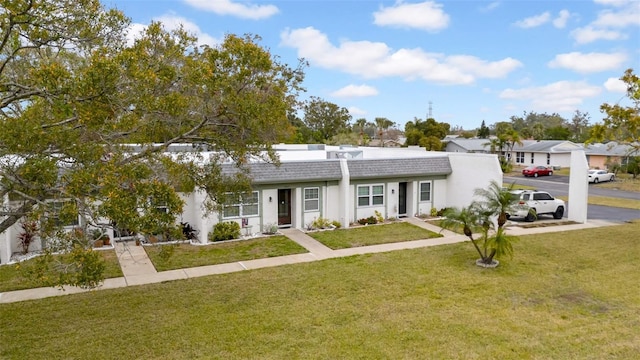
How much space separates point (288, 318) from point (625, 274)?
413 inches

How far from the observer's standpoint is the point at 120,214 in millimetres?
6672

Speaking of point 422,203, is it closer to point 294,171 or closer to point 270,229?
point 294,171

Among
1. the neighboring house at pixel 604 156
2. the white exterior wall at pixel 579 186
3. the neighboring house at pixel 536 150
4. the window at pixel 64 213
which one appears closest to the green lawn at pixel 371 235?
the white exterior wall at pixel 579 186

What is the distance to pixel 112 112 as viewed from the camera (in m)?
7.71

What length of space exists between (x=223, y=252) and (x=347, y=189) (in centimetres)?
670

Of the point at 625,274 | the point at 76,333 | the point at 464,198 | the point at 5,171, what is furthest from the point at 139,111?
the point at 464,198

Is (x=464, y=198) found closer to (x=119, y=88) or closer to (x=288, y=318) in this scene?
(x=288, y=318)

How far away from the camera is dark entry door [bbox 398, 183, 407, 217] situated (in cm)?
2314

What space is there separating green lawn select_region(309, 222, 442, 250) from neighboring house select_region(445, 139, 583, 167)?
38570 millimetres

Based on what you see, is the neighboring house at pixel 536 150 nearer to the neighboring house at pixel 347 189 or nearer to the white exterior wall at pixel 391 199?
the neighboring house at pixel 347 189

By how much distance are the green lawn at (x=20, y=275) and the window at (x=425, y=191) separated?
1468cm

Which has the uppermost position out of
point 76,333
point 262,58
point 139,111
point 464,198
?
point 262,58

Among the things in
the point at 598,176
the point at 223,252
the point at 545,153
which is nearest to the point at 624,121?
the point at 223,252

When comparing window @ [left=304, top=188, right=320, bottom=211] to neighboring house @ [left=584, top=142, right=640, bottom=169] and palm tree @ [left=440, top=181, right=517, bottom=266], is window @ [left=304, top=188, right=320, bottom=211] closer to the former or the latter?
palm tree @ [left=440, top=181, right=517, bottom=266]
